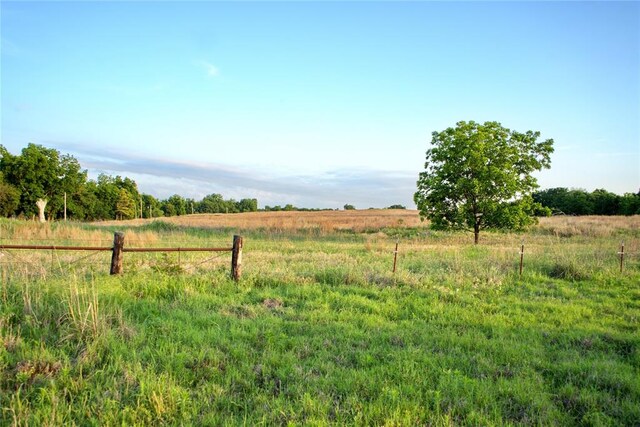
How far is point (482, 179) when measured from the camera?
2259cm

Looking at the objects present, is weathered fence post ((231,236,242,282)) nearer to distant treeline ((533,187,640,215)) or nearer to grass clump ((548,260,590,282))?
grass clump ((548,260,590,282))

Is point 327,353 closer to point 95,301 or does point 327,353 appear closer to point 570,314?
point 95,301

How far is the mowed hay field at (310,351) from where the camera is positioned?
4289 mm

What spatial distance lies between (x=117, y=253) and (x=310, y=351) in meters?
6.56

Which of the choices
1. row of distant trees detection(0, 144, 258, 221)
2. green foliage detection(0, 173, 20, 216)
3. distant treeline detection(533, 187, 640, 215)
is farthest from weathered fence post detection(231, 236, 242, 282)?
distant treeline detection(533, 187, 640, 215)

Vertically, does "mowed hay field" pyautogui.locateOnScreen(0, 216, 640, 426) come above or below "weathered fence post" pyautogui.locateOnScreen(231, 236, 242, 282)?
below

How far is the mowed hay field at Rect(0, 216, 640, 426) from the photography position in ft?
14.1

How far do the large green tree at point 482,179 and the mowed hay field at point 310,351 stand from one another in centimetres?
1233

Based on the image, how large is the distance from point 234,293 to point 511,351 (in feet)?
19.3

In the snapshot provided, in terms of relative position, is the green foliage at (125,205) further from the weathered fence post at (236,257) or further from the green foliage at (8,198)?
the weathered fence post at (236,257)

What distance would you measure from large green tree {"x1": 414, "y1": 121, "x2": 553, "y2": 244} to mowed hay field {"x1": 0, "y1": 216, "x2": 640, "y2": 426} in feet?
40.5

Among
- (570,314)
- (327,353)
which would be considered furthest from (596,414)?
(570,314)

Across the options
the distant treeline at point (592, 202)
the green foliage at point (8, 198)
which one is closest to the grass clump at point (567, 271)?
the green foliage at point (8, 198)

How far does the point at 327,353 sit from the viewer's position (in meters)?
5.79
